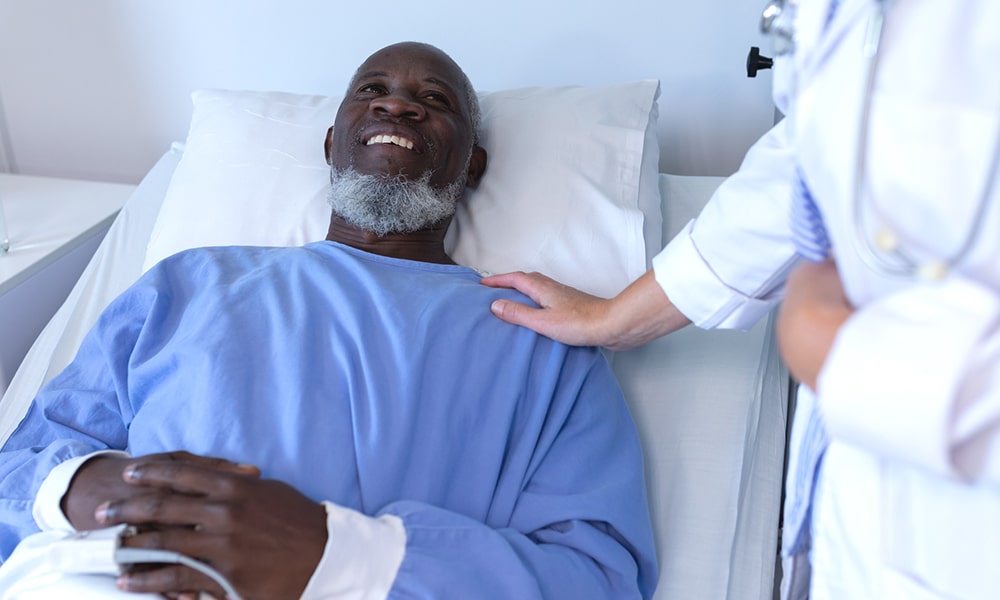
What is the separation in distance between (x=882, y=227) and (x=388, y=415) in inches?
26.5

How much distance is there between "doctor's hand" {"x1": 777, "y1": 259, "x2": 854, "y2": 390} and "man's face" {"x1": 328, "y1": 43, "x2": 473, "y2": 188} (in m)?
0.86

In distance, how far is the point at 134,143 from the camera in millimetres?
2229

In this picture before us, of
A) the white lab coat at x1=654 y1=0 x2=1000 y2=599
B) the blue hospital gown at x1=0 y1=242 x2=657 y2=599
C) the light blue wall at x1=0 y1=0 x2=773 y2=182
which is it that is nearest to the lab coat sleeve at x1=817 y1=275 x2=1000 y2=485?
the white lab coat at x1=654 y1=0 x2=1000 y2=599

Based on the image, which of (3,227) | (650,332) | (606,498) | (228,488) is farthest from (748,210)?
(3,227)

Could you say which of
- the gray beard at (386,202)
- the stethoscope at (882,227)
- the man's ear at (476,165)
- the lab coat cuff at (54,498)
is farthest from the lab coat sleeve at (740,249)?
the lab coat cuff at (54,498)

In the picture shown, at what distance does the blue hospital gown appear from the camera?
107 centimetres

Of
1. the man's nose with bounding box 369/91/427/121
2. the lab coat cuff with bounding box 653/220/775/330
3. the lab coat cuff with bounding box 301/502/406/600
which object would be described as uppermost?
the man's nose with bounding box 369/91/427/121

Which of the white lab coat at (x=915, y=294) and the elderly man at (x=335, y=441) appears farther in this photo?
the elderly man at (x=335, y=441)

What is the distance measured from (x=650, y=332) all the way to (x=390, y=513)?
464mm

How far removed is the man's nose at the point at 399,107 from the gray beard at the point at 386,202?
108 millimetres

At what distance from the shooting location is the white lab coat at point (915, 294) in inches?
23.0

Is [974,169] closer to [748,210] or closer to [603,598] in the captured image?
[748,210]

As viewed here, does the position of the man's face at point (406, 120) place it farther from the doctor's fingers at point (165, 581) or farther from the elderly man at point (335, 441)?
the doctor's fingers at point (165, 581)

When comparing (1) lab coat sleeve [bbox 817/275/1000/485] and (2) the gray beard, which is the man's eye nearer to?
(2) the gray beard
